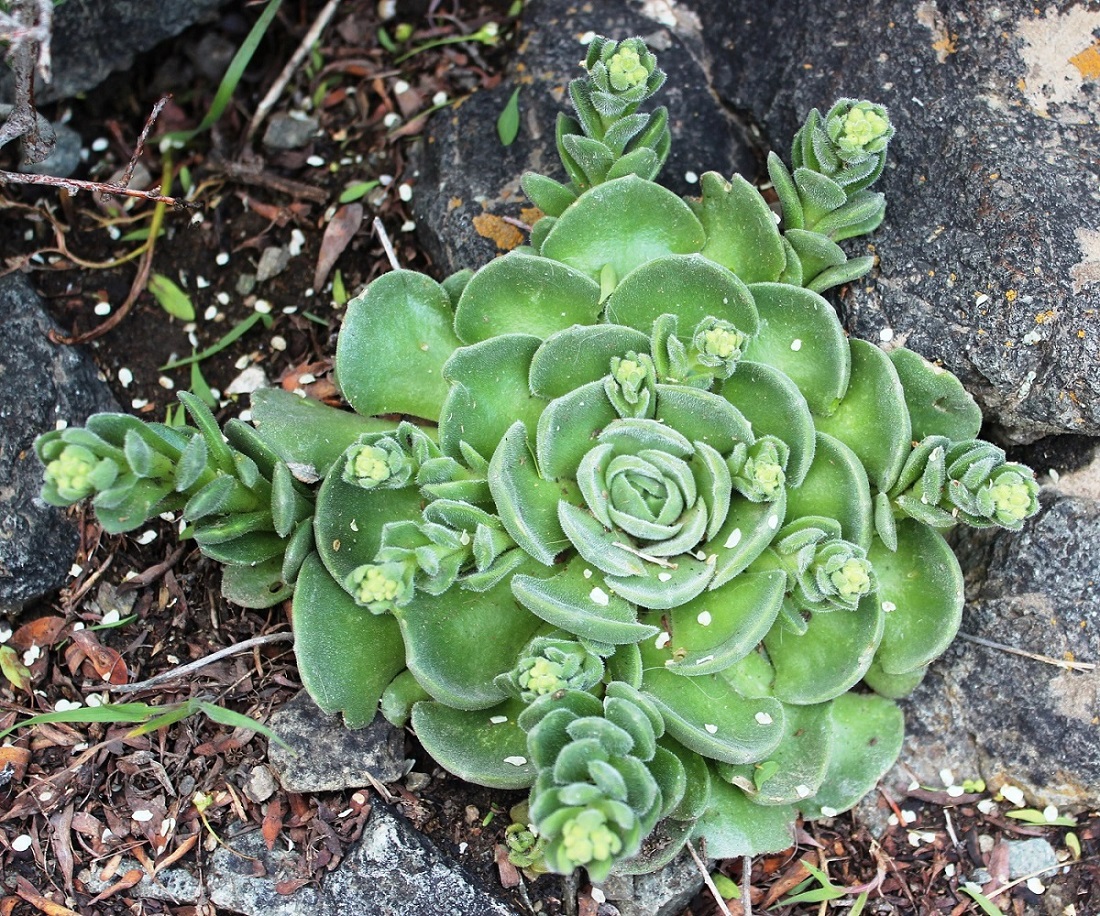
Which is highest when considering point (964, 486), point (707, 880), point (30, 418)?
point (964, 486)


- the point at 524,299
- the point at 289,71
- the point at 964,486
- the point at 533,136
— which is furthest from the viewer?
the point at 289,71

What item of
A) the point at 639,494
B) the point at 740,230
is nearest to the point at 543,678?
the point at 639,494

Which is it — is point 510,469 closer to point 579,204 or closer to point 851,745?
point 579,204

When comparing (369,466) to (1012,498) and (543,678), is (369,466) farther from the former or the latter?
(1012,498)

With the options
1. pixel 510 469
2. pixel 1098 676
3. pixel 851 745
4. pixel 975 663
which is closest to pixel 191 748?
pixel 510 469

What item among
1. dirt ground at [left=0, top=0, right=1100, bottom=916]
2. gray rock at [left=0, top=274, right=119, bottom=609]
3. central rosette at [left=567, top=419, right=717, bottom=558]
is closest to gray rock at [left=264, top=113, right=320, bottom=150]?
dirt ground at [left=0, top=0, right=1100, bottom=916]

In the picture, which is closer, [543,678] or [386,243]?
[543,678]

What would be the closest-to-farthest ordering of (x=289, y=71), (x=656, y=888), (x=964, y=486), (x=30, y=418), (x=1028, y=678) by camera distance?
(x=964, y=486) → (x=656, y=888) → (x=1028, y=678) → (x=30, y=418) → (x=289, y=71)
